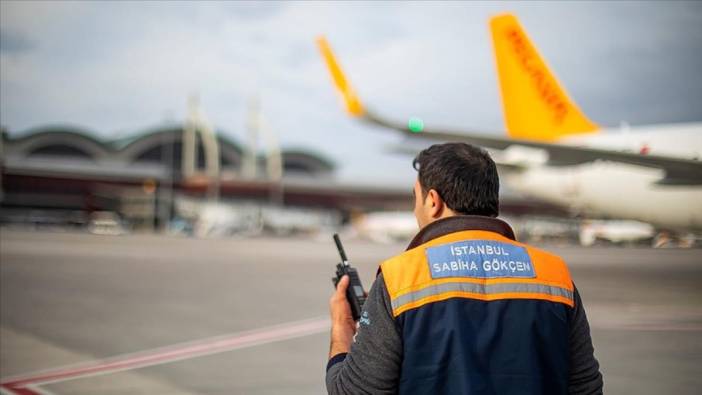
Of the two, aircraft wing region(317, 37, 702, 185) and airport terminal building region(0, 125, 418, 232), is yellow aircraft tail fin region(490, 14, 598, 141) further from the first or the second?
airport terminal building region(0, 125, 418, 232)

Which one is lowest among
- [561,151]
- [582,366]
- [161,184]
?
[582,366]

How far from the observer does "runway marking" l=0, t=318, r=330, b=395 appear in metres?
3.99

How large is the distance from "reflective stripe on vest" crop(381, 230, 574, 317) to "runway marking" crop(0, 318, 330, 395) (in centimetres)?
322

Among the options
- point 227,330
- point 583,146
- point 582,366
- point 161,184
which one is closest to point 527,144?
point 583,146

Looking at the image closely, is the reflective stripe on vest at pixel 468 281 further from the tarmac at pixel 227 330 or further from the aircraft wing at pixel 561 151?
the aircraft wing at pixel 561 151

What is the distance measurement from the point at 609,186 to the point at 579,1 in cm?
1049

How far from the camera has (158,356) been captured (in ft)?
15.6

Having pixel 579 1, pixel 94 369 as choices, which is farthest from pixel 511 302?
pixel 94 369

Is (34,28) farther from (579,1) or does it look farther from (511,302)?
(511,302)

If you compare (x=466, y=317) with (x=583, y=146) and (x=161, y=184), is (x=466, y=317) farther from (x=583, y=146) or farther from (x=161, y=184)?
(x=161, y=184)

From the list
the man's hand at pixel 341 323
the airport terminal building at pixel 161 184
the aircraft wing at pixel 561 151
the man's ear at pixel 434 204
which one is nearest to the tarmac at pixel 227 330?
the aircraft wing at pixel 561 151

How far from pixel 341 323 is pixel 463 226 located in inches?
18.6

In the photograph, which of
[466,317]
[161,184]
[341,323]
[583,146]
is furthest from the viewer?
[161,184]

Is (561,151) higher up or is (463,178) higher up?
(561,151)
